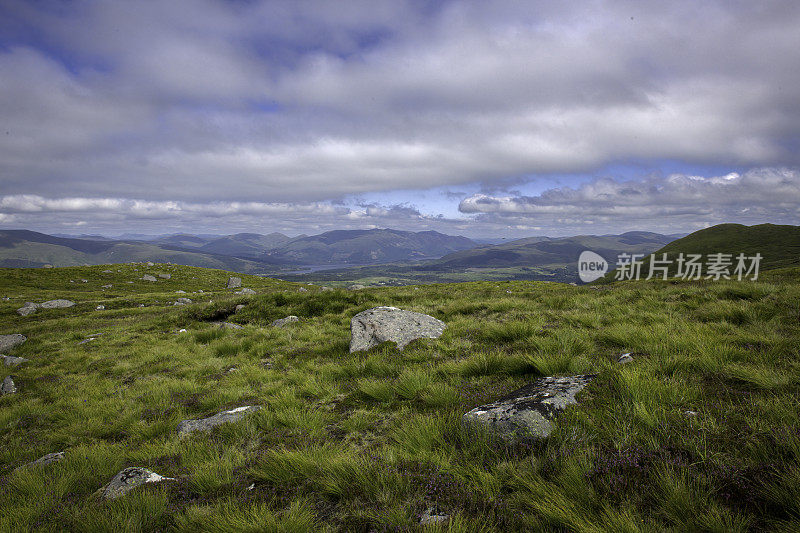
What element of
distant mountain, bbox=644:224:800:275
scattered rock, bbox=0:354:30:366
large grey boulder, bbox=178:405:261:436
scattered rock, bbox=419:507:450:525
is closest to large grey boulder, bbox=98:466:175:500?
large grey boulder, bbox=178:405:261:436

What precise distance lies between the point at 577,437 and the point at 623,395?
114 cm

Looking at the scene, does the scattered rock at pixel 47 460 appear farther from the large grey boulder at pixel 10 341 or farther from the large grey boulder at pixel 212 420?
the large grey boulder at pixel 10 341

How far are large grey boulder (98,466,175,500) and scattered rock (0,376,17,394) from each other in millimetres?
10046

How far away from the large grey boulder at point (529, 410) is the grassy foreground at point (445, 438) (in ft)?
0.64

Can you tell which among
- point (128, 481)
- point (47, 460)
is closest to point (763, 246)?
point (128, 481)

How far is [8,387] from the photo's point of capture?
32.8 ft

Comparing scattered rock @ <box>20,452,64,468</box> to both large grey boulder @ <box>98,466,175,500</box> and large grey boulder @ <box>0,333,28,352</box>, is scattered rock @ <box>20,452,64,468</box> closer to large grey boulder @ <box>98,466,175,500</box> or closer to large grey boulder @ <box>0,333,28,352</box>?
large grey boulder @ <box>98,466,175,500</box>

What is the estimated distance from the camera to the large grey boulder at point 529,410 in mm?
3785

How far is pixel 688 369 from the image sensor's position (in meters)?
4.93

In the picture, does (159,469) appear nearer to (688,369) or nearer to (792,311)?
(688,369)

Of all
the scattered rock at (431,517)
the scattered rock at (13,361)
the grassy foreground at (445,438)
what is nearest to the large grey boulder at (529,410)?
the grassy foreground at (445,438)

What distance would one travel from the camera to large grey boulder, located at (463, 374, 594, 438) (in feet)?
12.4

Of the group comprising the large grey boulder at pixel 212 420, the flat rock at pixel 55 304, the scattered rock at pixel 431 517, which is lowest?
the flat rock at pixel 55 304

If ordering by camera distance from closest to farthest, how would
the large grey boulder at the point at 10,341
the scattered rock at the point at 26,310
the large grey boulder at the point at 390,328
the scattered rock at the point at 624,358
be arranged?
1. the scattered rock at the point at 624,358
2. the large grey boulder at the point at 390,328
3. the large grey boulder at the point at 10,341
4. the scattered rock at the point at 26,310
